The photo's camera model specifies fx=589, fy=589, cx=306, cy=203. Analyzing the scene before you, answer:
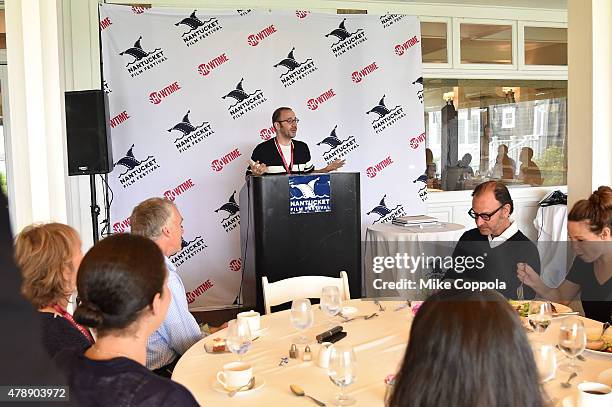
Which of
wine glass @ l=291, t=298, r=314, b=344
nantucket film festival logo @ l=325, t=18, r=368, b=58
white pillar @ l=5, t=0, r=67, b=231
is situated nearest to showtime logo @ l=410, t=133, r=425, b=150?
nantucket film festival logo @ l=325, t=18, r=368, b=58

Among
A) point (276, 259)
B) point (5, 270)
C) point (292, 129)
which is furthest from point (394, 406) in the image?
point (292, 129)

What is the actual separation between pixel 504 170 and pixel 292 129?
116 inches

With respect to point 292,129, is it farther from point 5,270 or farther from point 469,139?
point 5,270

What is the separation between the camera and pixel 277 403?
1749 mm

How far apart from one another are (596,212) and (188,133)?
3991 mm

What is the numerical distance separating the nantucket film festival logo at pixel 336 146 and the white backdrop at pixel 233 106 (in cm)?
1

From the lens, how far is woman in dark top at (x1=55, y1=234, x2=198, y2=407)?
53.3 inches

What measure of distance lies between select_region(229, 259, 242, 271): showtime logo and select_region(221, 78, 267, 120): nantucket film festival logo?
1.43 metres

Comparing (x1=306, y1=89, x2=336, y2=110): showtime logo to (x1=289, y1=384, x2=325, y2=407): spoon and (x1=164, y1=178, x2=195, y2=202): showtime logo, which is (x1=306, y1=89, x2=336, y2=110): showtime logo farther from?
(x1=289, y1=384, x2=325, y2=407): spoon

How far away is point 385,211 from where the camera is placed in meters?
6.33

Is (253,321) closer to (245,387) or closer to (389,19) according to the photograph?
(245,387)

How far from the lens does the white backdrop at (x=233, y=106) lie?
18.4 feet

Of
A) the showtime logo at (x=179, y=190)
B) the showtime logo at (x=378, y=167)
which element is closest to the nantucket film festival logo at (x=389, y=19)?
the showtime logo at (x=378, y=167)

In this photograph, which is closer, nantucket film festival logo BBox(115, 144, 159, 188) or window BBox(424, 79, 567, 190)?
nantucket film festival logo BBox(115, 144, 159, 188)
